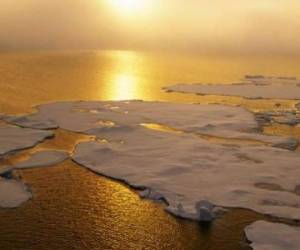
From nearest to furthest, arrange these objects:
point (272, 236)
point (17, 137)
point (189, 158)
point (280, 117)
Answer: point (272, 236) < point (189, 158) < point (17, 137) < point (280, 117)

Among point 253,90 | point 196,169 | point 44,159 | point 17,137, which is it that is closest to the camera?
point 196,169

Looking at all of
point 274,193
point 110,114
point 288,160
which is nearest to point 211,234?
point 274,193

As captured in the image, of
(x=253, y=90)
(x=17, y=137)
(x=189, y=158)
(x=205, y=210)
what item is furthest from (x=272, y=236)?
(x=253, y=90)

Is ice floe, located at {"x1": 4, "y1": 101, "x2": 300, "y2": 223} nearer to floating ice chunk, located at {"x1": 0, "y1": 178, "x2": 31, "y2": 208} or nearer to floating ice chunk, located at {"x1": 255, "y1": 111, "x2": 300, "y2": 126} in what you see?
floating ice chunk, located at {"x1": 255, "y1": 111, "x2": 300, "y2": 126}

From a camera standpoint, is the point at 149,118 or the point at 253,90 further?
the point at 253,90

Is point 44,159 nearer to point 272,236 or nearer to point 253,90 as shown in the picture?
point 272,236

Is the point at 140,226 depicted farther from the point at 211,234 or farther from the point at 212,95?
the point at 212,95

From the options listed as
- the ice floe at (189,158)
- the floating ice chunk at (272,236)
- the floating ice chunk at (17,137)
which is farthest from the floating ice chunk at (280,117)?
the floating ice chunk at (272,236)
